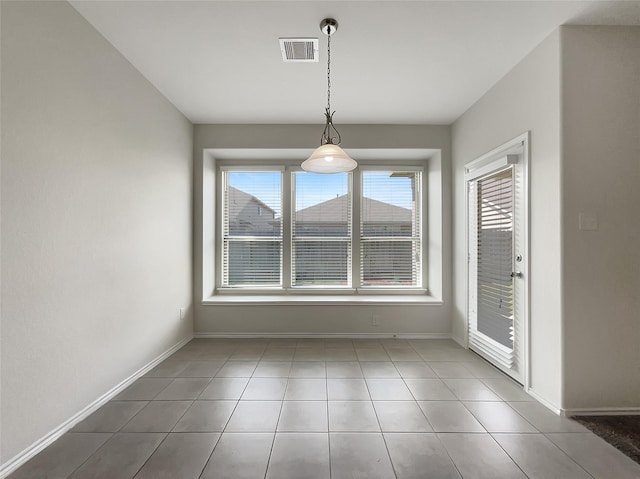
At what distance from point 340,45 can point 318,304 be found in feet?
9.40

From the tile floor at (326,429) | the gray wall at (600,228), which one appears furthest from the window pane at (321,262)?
the gray wall at (600,228)

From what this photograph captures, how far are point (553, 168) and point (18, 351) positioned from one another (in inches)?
144

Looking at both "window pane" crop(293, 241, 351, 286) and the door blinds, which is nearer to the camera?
the door blinds

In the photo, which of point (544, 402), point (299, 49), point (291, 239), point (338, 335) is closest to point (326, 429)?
point (544, 402)

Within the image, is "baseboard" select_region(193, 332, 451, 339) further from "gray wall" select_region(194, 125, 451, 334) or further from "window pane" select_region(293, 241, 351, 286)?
"window pane" select_region(293, 241, 351, 286)

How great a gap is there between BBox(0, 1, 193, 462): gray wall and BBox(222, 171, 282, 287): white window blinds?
4.53 ft

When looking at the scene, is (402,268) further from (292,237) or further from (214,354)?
A: (214,354)

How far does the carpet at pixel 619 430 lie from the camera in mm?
1781

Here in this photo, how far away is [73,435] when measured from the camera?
6.31 ft

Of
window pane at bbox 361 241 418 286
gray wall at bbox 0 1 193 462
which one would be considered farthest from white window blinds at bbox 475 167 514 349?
gray wall at bbox 0 1 193 462

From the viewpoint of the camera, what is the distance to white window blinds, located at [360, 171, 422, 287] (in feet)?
14.3

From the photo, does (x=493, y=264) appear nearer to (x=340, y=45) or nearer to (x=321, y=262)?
(x=321, y=262)

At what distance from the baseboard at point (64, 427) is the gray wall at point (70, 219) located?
0.13 ft

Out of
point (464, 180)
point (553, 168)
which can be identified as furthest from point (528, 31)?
point (464, 180)
